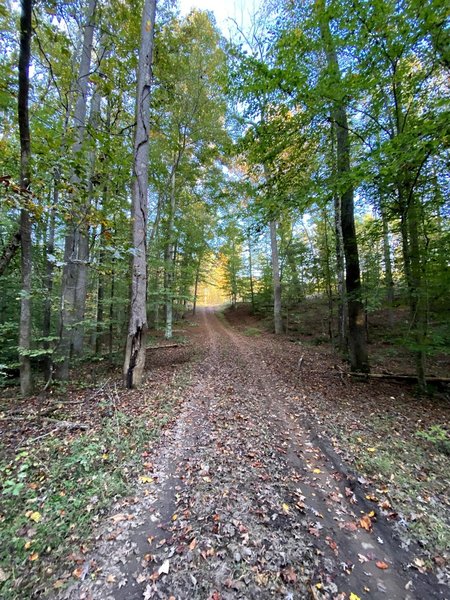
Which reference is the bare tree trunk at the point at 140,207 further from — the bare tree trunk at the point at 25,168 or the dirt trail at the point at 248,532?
the dirt trail at the point at 248,532

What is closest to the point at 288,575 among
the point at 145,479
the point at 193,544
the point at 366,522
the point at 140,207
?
the point at 193,544

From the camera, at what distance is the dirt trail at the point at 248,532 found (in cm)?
202

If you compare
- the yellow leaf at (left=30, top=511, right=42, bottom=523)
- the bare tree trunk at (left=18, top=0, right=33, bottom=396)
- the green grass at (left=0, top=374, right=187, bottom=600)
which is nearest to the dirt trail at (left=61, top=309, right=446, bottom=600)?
the green grass at (left=0, top=374, right=187, bottom=600)

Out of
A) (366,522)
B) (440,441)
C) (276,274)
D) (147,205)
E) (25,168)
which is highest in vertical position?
(147,205)

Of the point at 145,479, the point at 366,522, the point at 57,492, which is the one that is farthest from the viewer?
the point at 145,479

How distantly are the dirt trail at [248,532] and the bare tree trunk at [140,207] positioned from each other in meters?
2.26

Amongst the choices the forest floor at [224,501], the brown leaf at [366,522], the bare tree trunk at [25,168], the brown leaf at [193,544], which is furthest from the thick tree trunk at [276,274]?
the brown leaf at [193,544]

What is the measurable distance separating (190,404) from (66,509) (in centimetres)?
291

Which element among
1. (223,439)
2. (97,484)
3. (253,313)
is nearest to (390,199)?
(223,439)

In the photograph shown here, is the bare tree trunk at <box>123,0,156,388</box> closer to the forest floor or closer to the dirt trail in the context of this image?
the forest floor

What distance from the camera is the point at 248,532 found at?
96.7 inches

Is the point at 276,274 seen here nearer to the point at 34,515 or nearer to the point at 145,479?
the point at 145,479

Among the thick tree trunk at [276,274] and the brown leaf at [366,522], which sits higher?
the thick tree trunk at [276,274]

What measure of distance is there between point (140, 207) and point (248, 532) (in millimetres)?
A: 6162
